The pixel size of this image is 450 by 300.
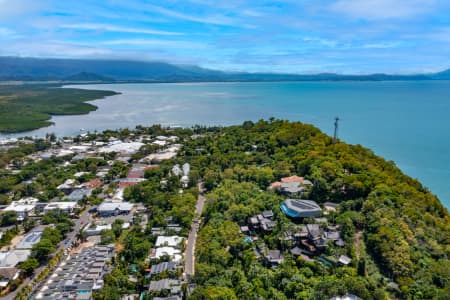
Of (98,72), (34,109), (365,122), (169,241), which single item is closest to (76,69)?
(98,72)

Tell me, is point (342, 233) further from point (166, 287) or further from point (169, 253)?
point (166, 287)

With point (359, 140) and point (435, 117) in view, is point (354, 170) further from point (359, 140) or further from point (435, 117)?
point (435, 117)

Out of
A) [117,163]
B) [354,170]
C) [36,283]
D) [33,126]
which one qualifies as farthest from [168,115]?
[36,283]

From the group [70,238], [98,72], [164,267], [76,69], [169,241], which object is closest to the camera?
[164,267]

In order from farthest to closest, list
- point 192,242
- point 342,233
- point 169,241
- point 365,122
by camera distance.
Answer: point 365,122 < point 192,242 < point 169,241 < point 342,233

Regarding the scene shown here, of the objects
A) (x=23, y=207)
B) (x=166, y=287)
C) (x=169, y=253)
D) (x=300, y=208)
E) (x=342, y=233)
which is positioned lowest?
(x=23, y=207)

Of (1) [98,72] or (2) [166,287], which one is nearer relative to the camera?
(2) [166,287]

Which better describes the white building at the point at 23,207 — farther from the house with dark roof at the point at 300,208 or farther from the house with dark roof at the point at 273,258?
the house with dark roof at the point at 300,208
